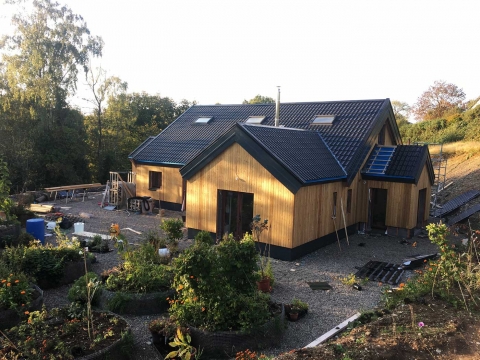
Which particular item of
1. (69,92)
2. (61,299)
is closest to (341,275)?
(61,299)

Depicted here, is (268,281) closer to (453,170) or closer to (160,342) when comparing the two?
(160,342)

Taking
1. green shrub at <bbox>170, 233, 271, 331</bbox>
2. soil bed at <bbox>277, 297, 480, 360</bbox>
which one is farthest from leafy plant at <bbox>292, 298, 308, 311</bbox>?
soil bed at <bbox>277, 297, 480, 360</bbox>

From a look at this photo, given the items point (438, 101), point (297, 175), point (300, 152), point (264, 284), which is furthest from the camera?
point (438, 101)

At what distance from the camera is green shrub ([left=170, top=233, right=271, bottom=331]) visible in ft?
22.5

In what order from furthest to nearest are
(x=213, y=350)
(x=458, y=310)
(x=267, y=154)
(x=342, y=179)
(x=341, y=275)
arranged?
(x=342, y=179) < (x=267, y=154) < (x=341, y=275) < (x=458, y=310) < (x=213, y=350)

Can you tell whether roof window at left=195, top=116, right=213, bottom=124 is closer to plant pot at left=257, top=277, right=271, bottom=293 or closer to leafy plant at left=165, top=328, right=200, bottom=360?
plant pot at left=257, top=277, right=271, bottom=293

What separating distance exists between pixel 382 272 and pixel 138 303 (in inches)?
287

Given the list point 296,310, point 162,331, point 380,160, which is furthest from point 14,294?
point 380,160

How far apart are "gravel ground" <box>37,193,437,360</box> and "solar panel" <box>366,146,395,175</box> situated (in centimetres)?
283

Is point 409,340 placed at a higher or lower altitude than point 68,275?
higher

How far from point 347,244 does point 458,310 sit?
296 inches

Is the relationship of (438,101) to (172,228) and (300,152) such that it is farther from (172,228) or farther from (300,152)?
(172,228)

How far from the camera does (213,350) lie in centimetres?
671

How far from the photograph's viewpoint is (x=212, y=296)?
699cm
